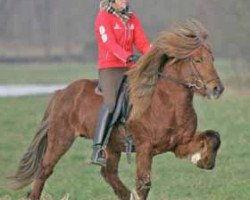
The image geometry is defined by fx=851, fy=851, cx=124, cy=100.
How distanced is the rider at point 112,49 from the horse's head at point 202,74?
0.77 m

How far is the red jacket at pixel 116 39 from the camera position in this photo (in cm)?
945

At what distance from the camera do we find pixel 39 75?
55031 millimetres

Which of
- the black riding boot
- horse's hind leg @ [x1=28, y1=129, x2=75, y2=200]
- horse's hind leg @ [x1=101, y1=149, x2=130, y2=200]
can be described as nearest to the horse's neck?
the black riding boot

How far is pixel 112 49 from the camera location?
942 centimetres

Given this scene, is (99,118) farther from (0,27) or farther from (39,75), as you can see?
(0,27)

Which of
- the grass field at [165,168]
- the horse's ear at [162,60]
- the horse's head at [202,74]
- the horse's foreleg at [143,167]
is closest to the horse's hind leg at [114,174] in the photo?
the grass field at [165,168]

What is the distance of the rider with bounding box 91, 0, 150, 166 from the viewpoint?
950 cm

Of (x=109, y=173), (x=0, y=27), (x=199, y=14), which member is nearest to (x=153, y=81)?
(x=109, y=173)

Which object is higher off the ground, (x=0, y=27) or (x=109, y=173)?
(x=0, y=27)

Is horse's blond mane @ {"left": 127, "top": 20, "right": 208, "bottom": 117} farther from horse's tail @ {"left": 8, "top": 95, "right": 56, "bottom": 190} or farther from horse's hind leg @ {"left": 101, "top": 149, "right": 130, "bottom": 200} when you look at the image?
horse's tail @ {"left": 8, "top": 95, "right": 56, "bottom": 190}

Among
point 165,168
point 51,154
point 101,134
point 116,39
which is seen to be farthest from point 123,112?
point 165,168

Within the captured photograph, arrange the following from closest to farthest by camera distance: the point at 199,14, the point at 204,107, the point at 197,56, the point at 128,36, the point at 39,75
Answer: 1. the point at 197,56
2. the point at 128,36
3. the point at 204,107
4. the point at 199,14
5. the point at 39,75

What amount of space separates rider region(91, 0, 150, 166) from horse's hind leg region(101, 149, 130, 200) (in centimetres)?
40

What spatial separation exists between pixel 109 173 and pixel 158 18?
26.8 meters
